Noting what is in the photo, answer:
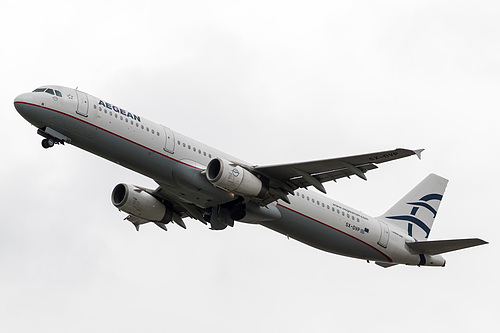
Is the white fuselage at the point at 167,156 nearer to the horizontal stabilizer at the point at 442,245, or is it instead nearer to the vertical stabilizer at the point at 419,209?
the horizontal stabilizer at the point at 442,245

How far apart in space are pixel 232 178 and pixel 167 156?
2965 millimetres

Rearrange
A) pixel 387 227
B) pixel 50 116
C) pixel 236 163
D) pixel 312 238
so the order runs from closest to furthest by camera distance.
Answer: pixel 50 116, pixel 236 163, pixel 312 238, pixel 387 227

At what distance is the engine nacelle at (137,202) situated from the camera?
43.1 m

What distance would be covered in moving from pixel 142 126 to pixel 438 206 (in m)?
19.5

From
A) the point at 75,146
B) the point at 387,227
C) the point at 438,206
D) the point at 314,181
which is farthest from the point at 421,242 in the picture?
the point at 75,146

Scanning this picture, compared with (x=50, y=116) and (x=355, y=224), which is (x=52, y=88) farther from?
(x=355, y=224)

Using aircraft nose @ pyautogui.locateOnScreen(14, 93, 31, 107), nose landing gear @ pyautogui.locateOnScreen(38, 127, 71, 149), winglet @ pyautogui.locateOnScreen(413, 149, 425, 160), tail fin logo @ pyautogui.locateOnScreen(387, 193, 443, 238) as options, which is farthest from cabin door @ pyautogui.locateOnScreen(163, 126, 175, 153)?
tail fin logo @ pyautogui.locateOnScreen(387, 193, 443, 238)

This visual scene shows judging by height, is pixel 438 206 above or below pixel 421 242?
above

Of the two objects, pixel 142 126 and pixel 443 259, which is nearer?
pixel 142 126

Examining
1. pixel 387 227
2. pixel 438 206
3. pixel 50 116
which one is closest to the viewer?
pixel 50 116

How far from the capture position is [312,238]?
1654 inches

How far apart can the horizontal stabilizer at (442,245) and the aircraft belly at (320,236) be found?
1846 mm

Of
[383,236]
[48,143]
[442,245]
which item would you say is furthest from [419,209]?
[48,143]

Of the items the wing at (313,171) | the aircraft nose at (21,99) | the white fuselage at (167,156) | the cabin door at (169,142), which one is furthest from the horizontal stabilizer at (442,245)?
the aircraft nose at (21,99)
